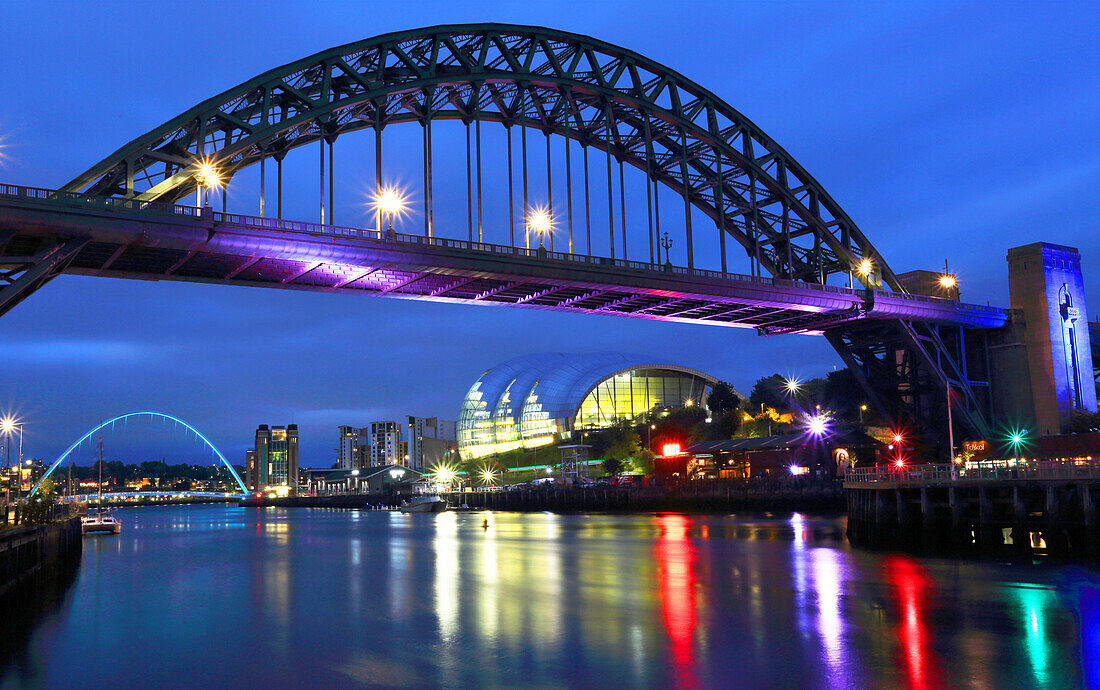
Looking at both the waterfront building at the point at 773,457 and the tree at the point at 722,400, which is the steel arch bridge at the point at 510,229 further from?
the tree at the point at 722,400

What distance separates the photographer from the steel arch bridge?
125 ft

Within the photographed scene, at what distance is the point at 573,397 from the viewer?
477 feet

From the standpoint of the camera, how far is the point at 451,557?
50.4 metres

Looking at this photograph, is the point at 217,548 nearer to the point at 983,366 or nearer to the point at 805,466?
the point at 805,466

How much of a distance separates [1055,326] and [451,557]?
42.6 m

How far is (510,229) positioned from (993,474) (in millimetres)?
27592

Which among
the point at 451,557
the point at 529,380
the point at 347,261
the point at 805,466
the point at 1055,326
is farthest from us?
the point at 529,380

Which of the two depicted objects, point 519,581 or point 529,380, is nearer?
point 519,581

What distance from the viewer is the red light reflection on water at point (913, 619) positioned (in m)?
18.2

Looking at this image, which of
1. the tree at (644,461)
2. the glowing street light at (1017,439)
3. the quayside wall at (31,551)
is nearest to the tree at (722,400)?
the tree at (644,461)

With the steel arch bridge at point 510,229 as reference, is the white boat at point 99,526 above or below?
below

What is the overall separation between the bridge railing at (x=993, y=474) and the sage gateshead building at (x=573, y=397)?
95.3 meters

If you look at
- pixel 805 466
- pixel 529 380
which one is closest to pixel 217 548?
pixel 805 466

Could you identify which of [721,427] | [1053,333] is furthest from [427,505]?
[1053,333]
